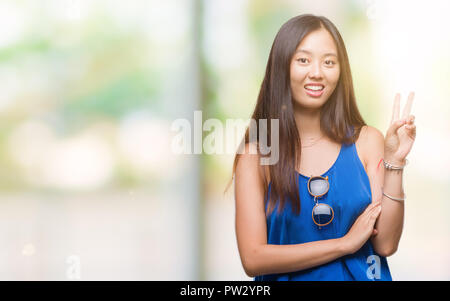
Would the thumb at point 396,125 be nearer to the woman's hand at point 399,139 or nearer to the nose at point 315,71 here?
the woman's hand at point 399,139

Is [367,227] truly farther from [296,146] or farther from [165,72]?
[165,72]

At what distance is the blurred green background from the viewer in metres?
1.83

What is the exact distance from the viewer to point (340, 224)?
4.30 ft

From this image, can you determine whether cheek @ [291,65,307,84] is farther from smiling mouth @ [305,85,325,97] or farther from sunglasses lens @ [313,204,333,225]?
sunglasses lens @ [313,204,333,225]

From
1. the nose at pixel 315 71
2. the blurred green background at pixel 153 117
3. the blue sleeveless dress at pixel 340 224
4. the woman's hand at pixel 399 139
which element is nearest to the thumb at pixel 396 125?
the woman's hand at pixel 399 139

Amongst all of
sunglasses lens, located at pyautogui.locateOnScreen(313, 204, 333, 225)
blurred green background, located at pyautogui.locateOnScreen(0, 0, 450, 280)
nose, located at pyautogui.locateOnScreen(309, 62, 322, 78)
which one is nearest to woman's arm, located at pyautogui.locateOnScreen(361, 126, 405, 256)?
sunglasses lens, located at pyautogui.locateOnScreen(313, 204, 333, 225)

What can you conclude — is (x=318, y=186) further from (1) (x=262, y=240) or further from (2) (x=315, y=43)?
(2) (x=315, y=43)

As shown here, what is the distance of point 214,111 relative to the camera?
1.97m

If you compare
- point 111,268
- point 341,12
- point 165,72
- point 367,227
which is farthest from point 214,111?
point 367,227

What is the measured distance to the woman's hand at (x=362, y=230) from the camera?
1.25 meters

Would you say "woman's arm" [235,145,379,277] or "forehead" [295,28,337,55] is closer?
"woman's arm" [235,145,379,277]

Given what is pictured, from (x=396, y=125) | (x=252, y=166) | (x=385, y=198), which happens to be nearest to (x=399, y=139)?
(x=396, y=125)

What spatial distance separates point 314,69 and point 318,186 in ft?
0.96

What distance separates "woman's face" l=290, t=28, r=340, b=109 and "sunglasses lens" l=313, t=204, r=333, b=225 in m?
0.26
